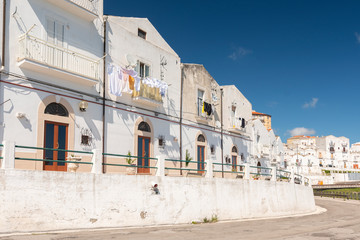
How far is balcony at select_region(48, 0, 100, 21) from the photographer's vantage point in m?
16.8

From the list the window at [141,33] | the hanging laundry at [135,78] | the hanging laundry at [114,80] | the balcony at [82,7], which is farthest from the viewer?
the window at [141,33]

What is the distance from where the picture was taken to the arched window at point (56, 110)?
16.4m

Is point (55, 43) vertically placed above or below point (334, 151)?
above

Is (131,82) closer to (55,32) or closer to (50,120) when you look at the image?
(55,32)

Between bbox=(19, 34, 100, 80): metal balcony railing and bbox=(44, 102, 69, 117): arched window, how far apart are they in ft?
5.58

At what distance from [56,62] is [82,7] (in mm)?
3057

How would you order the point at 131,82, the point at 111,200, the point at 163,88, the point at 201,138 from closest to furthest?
the point at 111,200 → the point at 131,82 → the point at 163,88 → the point at 201,138

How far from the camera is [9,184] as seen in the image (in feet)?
38.2

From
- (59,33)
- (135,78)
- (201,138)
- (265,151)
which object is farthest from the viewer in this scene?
(265,151)

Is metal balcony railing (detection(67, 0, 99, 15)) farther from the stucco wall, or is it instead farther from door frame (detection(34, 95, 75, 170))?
the stucco wall

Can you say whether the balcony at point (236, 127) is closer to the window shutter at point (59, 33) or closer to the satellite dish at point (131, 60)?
the satellite dish at point (131, 60)

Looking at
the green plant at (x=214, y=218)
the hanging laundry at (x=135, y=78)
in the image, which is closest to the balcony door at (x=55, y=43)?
the hanging laundry at (x=135, y=78)

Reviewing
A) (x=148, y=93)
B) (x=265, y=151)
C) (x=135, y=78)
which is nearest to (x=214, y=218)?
(x=148, y=93)

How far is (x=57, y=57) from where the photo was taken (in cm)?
1644
